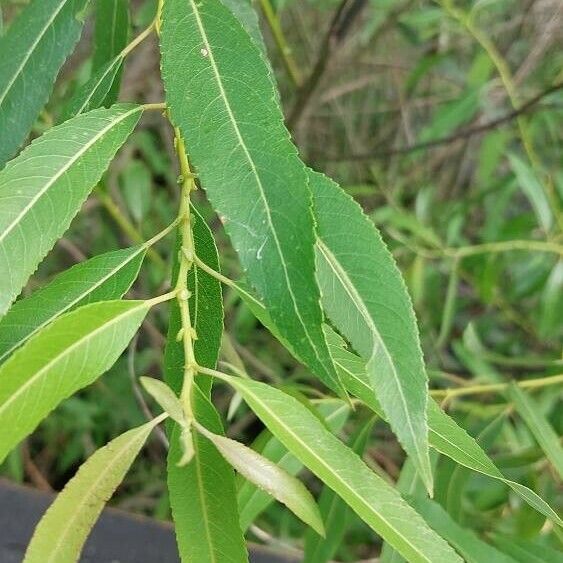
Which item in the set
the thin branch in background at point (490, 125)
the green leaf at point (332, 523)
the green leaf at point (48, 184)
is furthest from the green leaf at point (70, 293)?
the thin branch in background at point (490, 125)

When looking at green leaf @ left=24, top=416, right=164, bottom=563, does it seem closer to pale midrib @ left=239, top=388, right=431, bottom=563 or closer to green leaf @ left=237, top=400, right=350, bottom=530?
pale midrib @ left=239, top=388, right=431, bottom=563

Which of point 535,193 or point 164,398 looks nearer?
point 164,398

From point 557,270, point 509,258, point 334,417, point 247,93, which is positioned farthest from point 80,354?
point 509,258

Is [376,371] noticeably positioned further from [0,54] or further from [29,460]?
[29,460]

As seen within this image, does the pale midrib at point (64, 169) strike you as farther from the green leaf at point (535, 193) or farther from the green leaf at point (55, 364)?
the green leaf at point (535, 193)

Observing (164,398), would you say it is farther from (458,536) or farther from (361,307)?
(458,536)

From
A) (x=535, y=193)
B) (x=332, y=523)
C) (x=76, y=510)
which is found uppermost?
(x=76, y=510)

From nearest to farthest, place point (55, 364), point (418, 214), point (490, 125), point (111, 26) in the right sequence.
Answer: point (55, 364), point (111, 26), point (490, 125), point (418, 214)

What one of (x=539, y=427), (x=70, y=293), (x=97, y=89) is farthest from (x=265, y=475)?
(x=539, y=427)

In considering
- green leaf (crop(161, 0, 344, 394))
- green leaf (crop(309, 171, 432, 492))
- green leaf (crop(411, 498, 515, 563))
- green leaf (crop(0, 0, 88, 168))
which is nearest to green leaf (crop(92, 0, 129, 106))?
green leaf (crop(0, 0, 88, 168))
